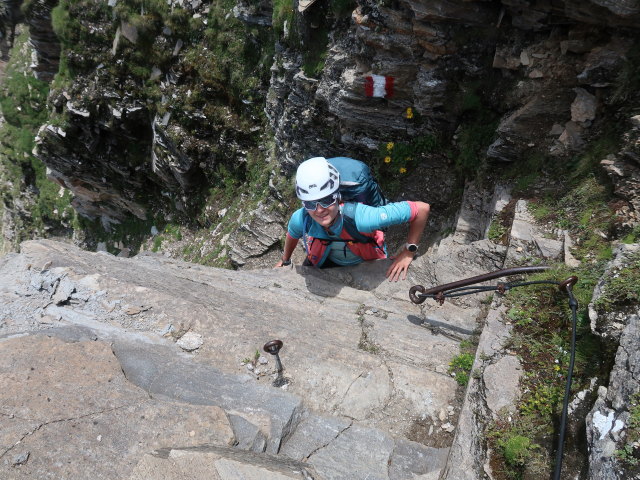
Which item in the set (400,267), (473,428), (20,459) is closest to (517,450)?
(473,428)

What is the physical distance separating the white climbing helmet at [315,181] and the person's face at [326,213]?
19cm

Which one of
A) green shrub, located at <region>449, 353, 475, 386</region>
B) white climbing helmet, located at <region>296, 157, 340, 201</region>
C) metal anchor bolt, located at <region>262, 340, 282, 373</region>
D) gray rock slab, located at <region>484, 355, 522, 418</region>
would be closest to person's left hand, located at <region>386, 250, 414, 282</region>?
white climbing helmet, located at <region>296, 157, 340, 201</region>

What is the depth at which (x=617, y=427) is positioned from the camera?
10.00 feet

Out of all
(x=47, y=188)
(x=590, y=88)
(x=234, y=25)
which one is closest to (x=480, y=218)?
(x=590, y=88)

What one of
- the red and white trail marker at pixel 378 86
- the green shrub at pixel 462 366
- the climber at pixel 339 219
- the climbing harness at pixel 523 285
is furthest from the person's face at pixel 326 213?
the red and white trail marker at pixel 378 86

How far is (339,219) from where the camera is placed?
5.92 m

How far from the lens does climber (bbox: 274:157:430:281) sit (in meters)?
5.47

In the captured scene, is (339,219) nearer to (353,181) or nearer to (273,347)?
(353,181)

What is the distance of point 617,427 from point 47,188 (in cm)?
3275

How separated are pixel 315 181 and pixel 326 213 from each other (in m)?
0.49

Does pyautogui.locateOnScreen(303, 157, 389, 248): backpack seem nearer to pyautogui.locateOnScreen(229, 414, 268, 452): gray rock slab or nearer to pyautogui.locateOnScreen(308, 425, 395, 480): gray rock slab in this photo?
pyautogui.locateOnScreen(308, 425, 395, 480): gray rock slab

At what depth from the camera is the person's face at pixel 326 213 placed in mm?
5559

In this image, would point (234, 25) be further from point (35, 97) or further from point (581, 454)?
point (35, 97)

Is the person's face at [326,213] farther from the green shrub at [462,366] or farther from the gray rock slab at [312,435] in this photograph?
the gray rock slab at [312,435]
